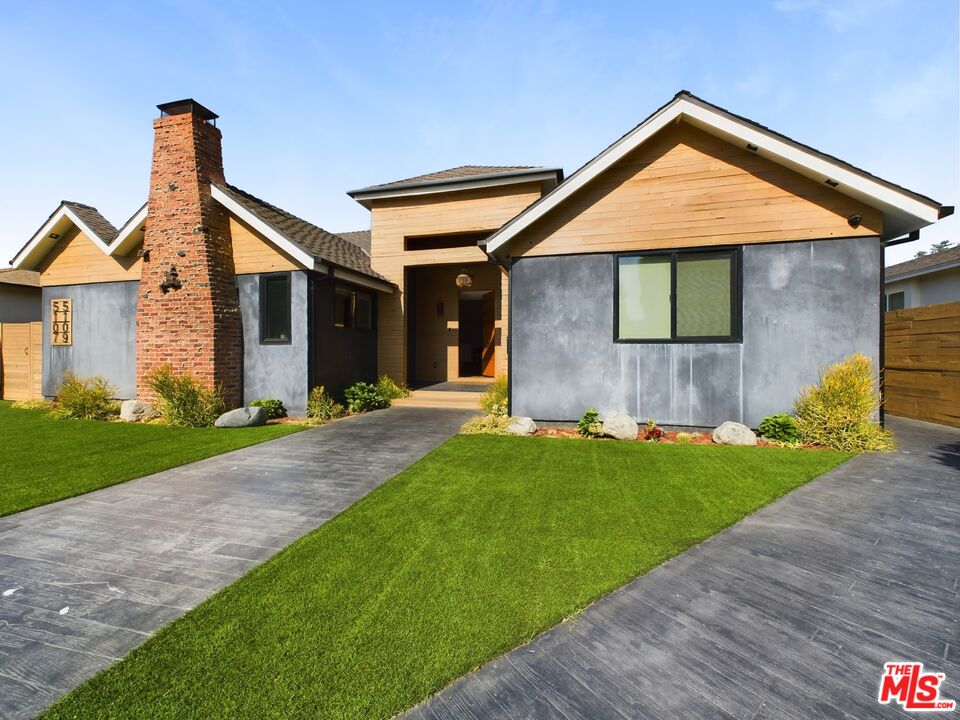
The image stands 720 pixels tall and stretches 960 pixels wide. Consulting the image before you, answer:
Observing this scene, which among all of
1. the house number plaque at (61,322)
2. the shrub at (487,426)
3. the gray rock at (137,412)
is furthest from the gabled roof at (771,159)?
the house number plaque at (61,322)

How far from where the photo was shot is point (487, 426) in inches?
317

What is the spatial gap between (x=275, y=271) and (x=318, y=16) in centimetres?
529

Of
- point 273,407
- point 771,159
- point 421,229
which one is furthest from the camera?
point 421,229

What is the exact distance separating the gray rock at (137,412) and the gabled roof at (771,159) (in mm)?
9524

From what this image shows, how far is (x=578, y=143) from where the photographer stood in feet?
34.0

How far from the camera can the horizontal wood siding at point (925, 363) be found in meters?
7.93

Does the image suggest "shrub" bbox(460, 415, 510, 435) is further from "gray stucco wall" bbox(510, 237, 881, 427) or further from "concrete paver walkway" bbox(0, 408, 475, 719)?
"concrete paver walkway" bbox(0, 408, 475, 719)

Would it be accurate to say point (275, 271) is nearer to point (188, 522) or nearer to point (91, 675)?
point (188, 522)

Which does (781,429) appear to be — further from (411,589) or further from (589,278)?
(411,589)

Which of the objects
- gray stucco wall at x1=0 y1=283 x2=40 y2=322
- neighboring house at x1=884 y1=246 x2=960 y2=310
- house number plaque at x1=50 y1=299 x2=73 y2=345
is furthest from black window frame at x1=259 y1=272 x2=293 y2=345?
neighboring house at x1=884 y1=246 x2=960 y2=310

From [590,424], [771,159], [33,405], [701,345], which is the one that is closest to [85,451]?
[33,405]

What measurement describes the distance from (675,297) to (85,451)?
10.4 metres

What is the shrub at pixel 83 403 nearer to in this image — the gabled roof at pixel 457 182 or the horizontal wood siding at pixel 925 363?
the gabled roof at pixel 457 182

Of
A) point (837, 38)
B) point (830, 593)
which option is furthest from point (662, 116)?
point (830, 593)
